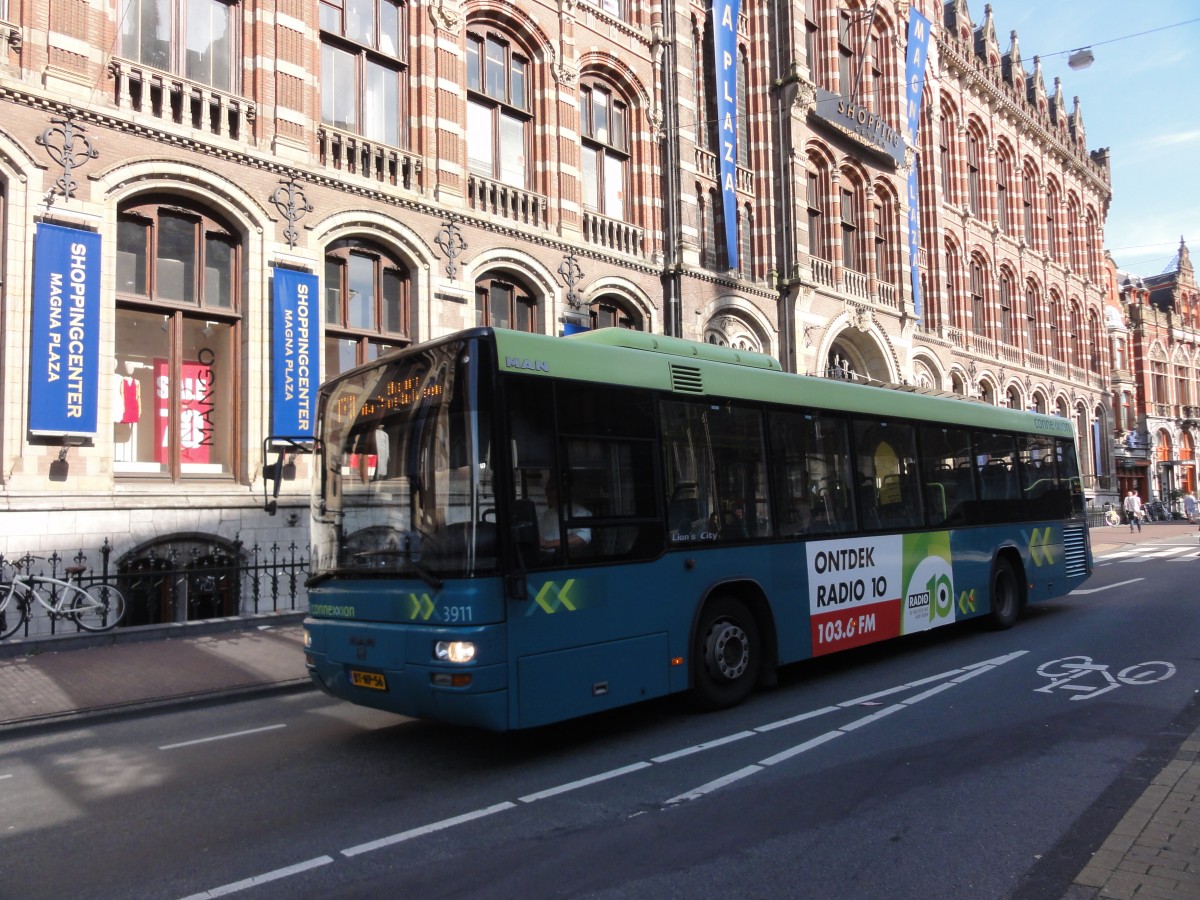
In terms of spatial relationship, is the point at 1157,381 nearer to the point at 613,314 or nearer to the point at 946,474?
the point at 613,314

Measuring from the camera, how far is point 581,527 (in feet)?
21.4

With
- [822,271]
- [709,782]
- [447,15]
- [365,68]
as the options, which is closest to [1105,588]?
[822,271]

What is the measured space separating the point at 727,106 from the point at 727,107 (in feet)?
0.08

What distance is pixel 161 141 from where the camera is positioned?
42.6 feet

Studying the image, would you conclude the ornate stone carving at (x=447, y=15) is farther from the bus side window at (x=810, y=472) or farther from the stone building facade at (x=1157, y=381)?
the stone building facade at (x=1157, y=381)

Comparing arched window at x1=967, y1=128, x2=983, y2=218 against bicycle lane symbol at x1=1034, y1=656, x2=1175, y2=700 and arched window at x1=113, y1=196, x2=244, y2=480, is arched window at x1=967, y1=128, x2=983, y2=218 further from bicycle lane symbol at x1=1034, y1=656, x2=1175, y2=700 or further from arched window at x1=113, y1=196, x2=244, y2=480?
arched window at x1=113, y1=196, x2=244, y2=480

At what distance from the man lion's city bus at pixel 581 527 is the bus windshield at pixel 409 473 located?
0.02m

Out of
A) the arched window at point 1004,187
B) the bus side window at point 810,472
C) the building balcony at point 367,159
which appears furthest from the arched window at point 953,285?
the bus side window at point 810,472

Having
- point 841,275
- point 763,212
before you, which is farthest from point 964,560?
point 841,275

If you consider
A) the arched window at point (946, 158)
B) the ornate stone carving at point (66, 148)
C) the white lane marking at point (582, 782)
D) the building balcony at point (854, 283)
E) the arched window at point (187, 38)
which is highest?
the arched window at point (946, 158)

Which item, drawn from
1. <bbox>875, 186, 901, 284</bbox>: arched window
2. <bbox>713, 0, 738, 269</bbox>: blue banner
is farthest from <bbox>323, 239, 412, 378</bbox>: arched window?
<bbox>875, 186, 901, 284</bbox>: arched window

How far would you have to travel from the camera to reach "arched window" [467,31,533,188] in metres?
17.7

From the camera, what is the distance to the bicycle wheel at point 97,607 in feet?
37.0

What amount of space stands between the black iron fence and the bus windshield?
5.73m
